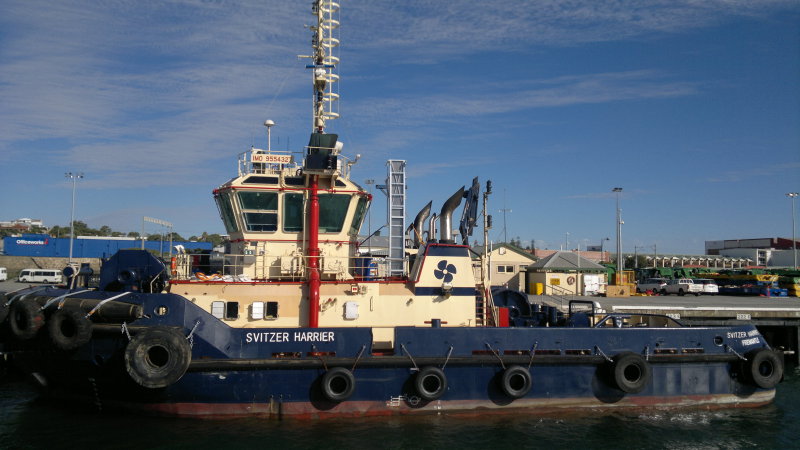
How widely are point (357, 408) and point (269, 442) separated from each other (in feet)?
5.56

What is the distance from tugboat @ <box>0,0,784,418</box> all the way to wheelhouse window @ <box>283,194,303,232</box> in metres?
0.03

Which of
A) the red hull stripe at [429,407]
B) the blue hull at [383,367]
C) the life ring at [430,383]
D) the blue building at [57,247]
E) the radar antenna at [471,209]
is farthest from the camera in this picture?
the blue building at [57,247]

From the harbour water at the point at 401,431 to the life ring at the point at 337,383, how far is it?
20.0 inches

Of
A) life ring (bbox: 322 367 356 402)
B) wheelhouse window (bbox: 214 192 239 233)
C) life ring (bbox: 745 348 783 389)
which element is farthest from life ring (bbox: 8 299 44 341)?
life ring (bbox: 745 348 783 389)

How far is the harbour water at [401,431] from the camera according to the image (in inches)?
359

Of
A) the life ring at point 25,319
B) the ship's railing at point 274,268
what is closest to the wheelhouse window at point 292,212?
the ship's railing at point 274,268

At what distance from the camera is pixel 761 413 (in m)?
11.4

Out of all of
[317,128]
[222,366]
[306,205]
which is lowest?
[222,366]

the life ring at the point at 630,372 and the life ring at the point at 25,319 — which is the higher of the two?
the life ring at the point at 25,319

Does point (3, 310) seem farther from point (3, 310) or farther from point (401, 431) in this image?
point (401, 431)

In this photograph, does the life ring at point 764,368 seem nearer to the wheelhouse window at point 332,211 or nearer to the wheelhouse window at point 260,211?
the wheelhouse window at point 332,211

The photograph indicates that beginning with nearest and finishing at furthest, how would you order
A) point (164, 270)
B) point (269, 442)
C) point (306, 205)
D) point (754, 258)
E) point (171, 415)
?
point (269, 442), point (171, 415), point (164, 270), point (306, 205), point (754, 258)

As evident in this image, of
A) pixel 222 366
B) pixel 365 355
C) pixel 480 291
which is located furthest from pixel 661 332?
pixel 222 366

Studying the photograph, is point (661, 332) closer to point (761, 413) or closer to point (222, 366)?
point (761, 413)
